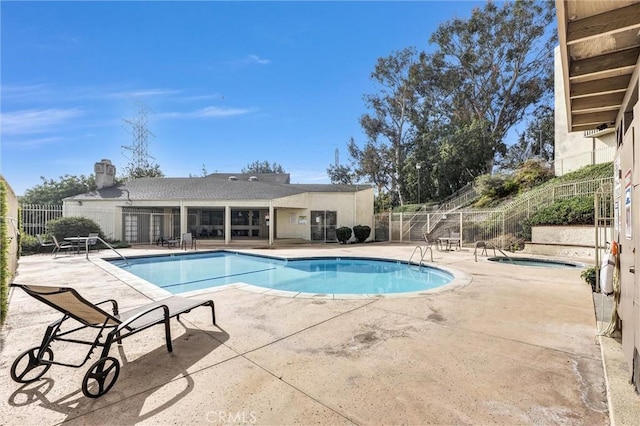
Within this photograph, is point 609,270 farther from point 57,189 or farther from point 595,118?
point 57,189

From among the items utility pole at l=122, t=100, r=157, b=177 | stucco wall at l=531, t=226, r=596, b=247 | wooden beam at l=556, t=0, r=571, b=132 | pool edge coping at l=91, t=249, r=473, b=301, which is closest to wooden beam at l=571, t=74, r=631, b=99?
wooden beam at l=556, t=0, r=571, b=132

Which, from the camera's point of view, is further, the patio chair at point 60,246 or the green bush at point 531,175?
the green bush at point 531,175

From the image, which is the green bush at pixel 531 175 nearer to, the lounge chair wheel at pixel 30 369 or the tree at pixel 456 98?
the tree at pixel 456 98

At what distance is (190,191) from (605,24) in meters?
19.3

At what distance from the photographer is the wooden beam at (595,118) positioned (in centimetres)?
408

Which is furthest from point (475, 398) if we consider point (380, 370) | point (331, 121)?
point (331, 121)

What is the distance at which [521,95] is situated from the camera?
29.5 m

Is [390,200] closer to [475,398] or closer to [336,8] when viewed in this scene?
[336,8]

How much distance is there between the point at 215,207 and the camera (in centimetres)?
1892

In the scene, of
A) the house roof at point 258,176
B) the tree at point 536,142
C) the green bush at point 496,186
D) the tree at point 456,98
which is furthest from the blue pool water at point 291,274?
the tree at point 536,142

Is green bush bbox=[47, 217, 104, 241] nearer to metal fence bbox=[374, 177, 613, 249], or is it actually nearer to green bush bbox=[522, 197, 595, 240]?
metal fence bbox=[374, 177, 613, 249]

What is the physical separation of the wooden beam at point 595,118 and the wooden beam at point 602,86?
98cm

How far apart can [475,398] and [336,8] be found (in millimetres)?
14550

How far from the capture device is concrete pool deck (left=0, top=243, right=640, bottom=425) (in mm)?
2166
